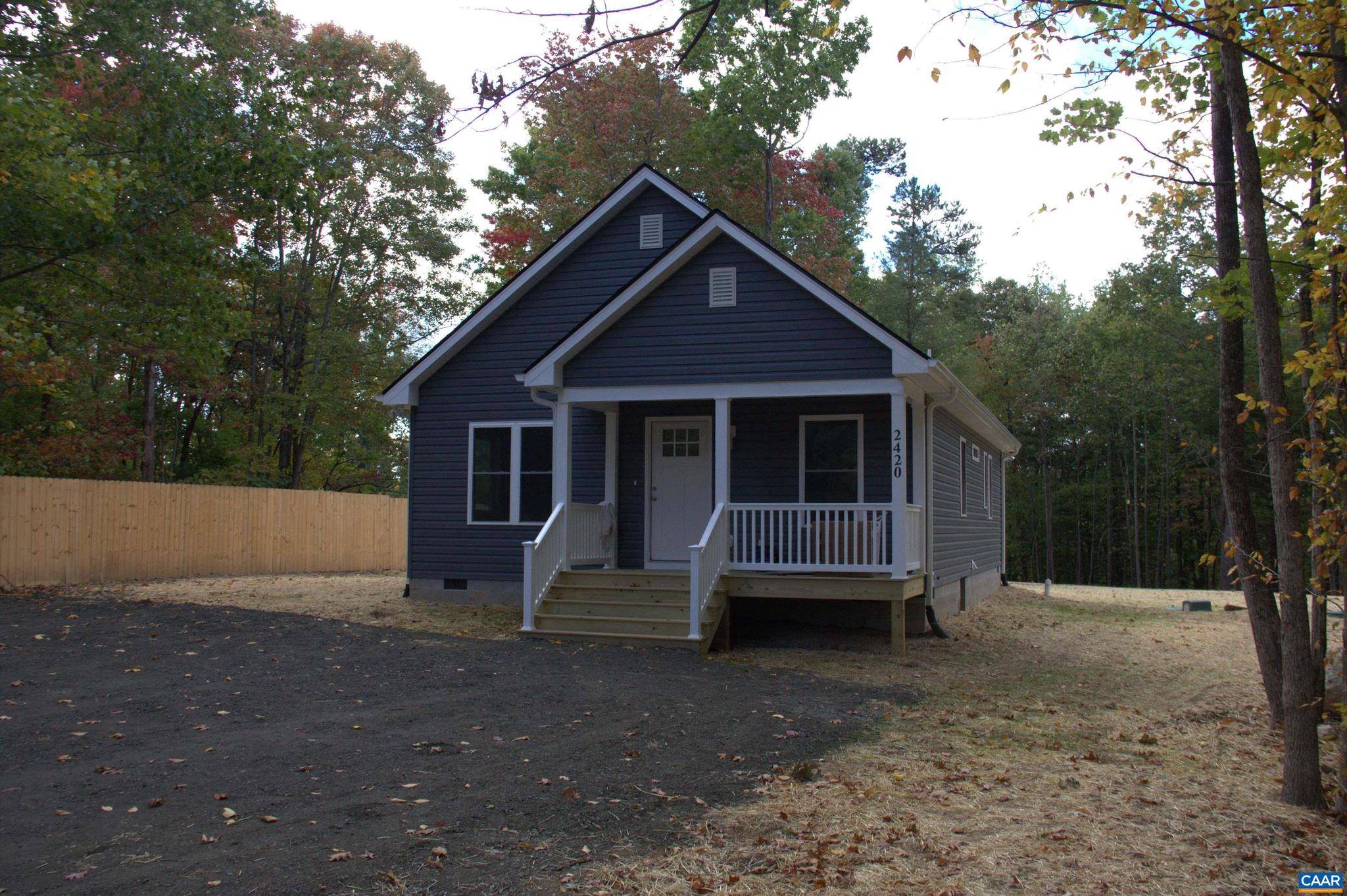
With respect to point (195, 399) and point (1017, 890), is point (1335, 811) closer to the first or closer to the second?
point (1017, 890)

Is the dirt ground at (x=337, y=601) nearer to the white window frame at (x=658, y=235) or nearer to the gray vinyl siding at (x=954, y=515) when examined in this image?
the white window frame at (x=658, y=235)

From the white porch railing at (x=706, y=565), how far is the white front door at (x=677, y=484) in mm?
1892

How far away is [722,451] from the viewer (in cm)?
1191

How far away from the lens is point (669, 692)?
346 inches

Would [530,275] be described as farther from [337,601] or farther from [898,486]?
[898,486]

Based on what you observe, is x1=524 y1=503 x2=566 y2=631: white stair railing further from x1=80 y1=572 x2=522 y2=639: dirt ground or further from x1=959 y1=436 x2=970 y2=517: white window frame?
x1=959 y1=436 x2=970 y2=517: white window frame

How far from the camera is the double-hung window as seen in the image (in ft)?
49.2

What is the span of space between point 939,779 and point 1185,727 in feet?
10.4

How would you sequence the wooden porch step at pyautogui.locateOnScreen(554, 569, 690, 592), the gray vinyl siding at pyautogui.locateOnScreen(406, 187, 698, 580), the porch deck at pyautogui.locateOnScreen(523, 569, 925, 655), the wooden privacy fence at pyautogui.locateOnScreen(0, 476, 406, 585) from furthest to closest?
the wooden privacy fence at pyautogui.locateOnScreen(0, 476, 406, 585) < the gray vinyl siding at pyautogui.locateOnScreen(406, 187, 698, 580) < the wooden porch step at pyautogui.locateOnScreen(554, 569, 690, 592) < the porch deck at pyautogui.locateOnScreen(523, 569, 925, 655)

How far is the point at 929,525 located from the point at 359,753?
8.80 metres

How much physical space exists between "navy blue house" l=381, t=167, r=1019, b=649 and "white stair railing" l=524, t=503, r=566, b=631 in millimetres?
34

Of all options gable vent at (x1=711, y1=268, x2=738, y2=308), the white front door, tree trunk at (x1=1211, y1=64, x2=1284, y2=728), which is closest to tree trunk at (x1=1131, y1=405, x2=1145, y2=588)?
the white front door

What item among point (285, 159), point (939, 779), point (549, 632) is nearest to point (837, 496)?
point (549, 632)

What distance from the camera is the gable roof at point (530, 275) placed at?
1505 cm
